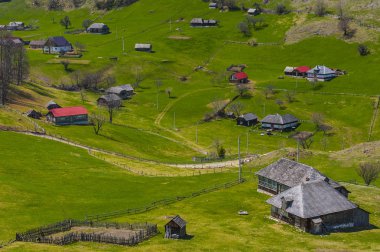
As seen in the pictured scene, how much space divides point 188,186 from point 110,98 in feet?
312

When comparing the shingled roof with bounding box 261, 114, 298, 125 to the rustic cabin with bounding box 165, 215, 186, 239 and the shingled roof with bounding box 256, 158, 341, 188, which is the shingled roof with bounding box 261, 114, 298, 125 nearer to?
the shingled roof with bounding box 256, 158, 341, 188

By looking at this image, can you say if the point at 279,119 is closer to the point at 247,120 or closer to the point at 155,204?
the point at 247,120

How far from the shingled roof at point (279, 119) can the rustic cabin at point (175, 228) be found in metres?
114

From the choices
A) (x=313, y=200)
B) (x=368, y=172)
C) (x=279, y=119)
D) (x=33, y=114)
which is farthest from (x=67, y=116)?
(x=313, y=200)

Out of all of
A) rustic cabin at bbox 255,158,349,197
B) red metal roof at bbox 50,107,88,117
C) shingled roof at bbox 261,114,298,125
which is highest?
rustic cabin at bbox 255,158,349,197

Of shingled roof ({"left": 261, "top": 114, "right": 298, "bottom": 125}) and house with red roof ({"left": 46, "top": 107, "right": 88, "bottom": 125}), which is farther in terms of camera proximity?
shingled roof ({"left": 261, "top": 114, "right": 298, "bottom": 125})

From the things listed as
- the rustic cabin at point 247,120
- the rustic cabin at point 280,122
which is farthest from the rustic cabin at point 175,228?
the rustic cabin at point 247,120

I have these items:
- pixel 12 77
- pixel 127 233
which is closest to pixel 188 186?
pixel 127 233

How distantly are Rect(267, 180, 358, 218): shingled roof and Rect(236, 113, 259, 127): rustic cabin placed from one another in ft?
340

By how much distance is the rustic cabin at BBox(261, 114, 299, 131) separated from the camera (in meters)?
185

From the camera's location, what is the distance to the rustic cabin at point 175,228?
246 feet

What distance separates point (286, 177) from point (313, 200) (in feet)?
50.8

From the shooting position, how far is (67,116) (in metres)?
162

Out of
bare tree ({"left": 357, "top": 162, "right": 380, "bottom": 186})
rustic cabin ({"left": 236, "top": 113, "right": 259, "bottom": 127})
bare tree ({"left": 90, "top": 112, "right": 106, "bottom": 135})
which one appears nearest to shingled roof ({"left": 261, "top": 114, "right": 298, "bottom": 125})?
rustic cabin ({"left": 236, "top": 113, "right": 259, "bottom": 127})
